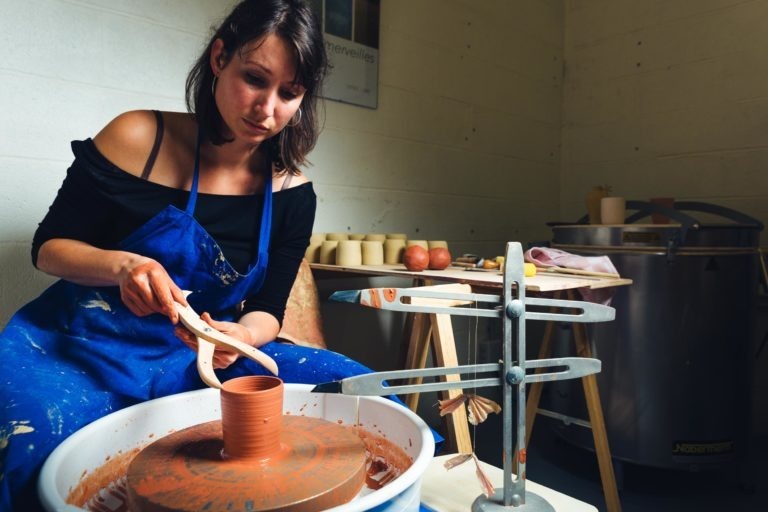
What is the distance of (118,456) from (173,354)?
0.96ft

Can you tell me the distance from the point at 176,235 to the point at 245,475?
24.1 inches

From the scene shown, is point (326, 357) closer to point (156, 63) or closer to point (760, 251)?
point (156, 63)

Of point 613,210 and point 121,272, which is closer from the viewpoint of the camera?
point 121,272

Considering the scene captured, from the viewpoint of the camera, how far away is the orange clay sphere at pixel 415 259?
6.15 feet

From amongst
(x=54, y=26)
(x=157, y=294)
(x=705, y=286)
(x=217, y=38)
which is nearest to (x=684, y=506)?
(x=705, y=286)

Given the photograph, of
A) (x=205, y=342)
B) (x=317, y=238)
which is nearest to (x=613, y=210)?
(x=317, y=238)

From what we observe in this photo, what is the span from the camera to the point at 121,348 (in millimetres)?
1089

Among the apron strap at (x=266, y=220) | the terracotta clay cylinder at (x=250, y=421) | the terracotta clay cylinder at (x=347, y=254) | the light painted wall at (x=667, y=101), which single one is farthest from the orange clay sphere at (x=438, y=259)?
the light painted wall at (x=667, y=101)

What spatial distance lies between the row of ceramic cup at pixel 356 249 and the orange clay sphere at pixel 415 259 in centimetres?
19

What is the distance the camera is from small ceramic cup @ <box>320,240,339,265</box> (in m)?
1.99

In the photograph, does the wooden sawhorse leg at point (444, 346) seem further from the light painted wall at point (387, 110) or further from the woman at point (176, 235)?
the light painted wall at point (387, 110)

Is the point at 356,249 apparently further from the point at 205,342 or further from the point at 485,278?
the point at 205,342

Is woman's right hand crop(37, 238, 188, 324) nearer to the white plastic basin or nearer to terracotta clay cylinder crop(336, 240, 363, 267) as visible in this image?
the white plastic basin

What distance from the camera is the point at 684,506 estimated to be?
1.89 m
